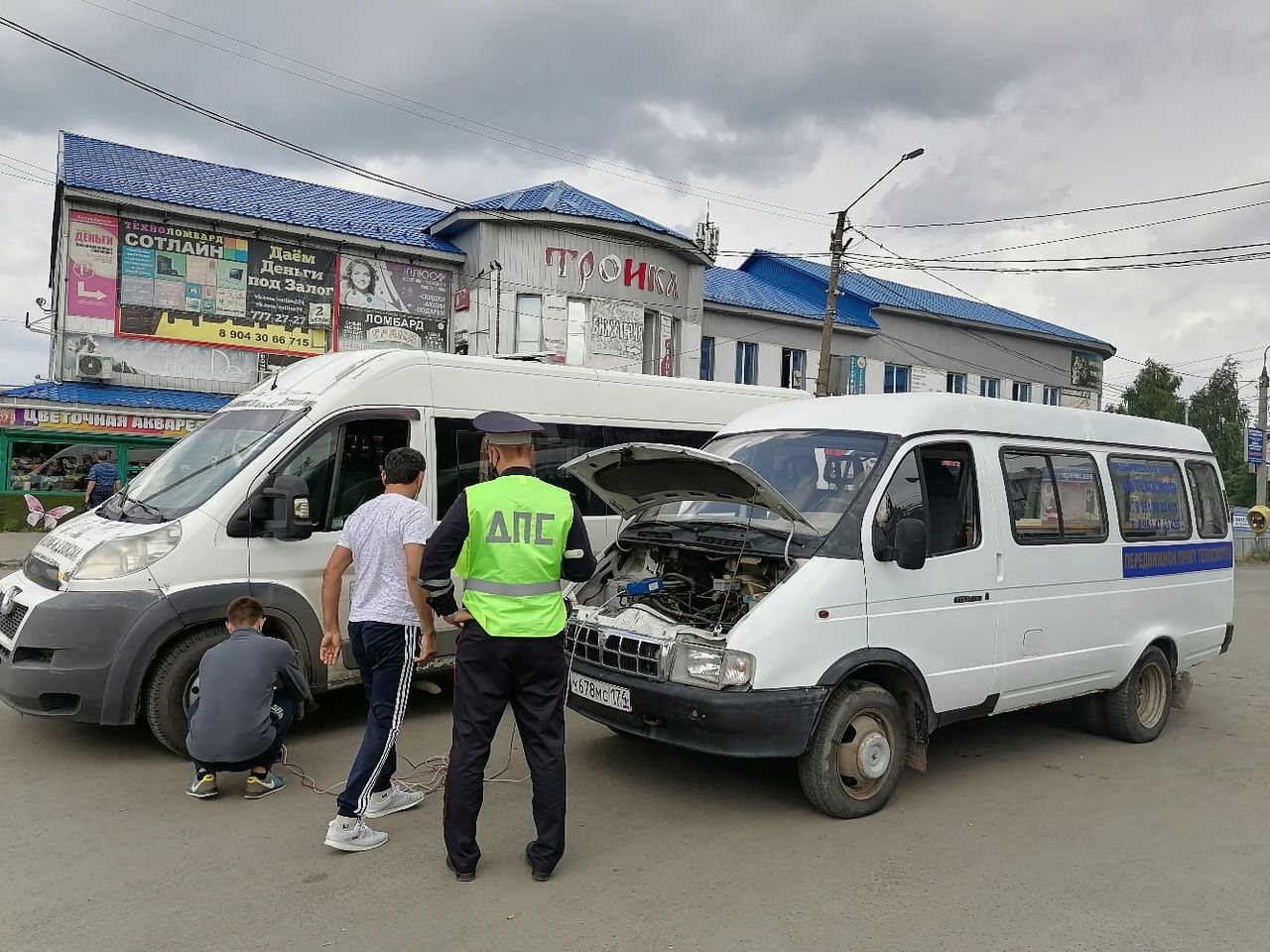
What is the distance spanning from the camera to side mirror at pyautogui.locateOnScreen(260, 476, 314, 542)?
5.91 m

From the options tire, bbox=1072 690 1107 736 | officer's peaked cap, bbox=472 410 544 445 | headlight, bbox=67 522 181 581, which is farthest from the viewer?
tire, bbox=1072 690 1107 736

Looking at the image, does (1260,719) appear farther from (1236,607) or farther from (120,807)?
(1236,607)

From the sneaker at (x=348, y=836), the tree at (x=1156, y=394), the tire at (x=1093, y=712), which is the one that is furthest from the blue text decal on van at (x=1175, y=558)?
the tree at (x=1156, y=394)

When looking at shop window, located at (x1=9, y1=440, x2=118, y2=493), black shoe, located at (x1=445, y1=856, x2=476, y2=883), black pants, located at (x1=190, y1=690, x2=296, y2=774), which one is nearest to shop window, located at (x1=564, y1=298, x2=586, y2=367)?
shop window, located at (x1=9, y1=440, x2=118, y2=493)

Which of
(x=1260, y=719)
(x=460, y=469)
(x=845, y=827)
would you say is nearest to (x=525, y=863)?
(x=845, y=827)

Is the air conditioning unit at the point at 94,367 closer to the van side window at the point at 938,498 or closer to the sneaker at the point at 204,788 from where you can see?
the sneaker at the point at 204,788

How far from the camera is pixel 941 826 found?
16.2ft

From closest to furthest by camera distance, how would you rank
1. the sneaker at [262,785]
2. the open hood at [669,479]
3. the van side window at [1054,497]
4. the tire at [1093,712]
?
the open hood at [669,479], the sneaker at [262,785], the van side window at [1054,497], the tire at [1093,712]

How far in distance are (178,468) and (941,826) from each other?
523 cm

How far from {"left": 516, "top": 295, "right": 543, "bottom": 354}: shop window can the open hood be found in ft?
53.7

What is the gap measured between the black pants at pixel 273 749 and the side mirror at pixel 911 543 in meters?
3.42

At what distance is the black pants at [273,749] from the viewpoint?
197 inches

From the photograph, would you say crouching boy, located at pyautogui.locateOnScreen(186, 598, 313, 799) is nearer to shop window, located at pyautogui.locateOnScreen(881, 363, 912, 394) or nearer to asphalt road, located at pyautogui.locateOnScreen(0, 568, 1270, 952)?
asphalt road, located at pyautogui.locateOnScreen(0, 568, 1270, 952)

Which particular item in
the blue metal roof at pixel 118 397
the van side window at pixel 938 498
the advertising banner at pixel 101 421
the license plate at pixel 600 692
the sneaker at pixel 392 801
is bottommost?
the sneaker at pixel 392 801
